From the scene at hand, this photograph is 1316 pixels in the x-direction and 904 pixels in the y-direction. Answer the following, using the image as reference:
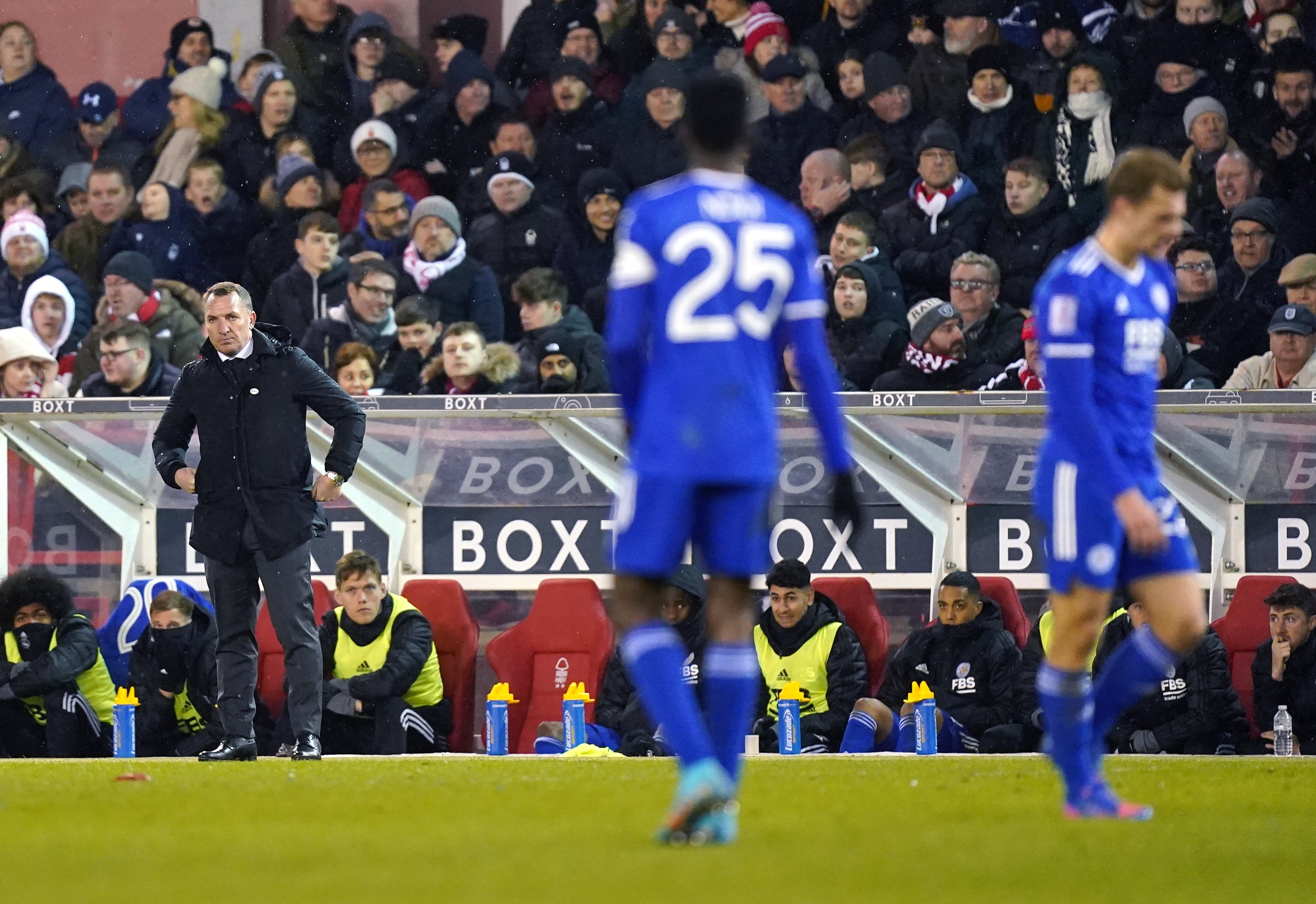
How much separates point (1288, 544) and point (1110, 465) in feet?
19.6

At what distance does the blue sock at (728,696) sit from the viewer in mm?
5223

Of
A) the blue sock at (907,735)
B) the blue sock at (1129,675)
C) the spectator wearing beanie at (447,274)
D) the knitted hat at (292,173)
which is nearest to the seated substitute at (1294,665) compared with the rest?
the blue sock at (907,735)

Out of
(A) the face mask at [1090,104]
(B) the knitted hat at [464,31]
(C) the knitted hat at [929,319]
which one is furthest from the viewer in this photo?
(B) the knitted hat at [464,31]

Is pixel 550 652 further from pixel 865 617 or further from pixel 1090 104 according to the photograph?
pixel 1090 104

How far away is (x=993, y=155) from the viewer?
45.4ft

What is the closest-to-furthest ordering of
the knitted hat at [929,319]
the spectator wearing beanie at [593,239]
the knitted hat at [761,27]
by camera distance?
the knitted hat at [929,319] → the spectator wearing beanie at [593,239] → the knitted hat at [761,27]

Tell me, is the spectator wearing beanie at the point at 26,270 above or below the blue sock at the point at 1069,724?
above

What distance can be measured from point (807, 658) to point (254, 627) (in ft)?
10.4

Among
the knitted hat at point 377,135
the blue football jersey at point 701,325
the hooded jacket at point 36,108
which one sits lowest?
the blue football jersey at point 701,325

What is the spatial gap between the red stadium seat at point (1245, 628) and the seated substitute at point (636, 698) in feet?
9.19

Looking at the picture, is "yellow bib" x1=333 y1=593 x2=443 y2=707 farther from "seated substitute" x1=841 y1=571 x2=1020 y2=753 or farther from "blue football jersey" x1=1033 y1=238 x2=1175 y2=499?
"blue football jersey" x1=1033 y1=238 x2=1175 y2=499

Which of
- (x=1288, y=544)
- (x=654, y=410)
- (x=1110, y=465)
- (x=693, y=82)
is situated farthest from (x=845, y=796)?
(x=1288, y=544)

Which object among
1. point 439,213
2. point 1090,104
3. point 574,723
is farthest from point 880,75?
point 574,723

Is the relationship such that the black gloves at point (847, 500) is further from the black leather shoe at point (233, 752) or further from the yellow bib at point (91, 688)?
the yellow bib at point (91, 688)
